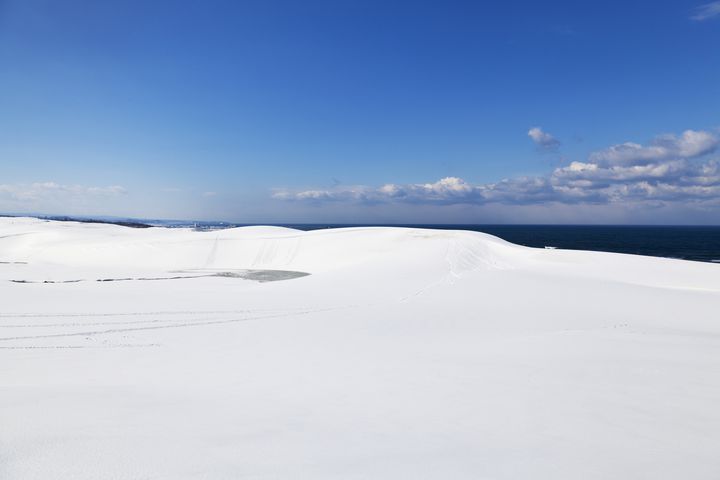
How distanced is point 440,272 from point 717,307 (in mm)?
10319

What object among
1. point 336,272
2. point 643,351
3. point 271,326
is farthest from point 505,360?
point 336,272

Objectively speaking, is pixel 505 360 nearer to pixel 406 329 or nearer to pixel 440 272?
pixel 406 329

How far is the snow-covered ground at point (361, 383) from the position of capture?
134 inches

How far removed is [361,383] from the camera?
18.6 feet

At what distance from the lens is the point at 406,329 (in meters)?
9.88

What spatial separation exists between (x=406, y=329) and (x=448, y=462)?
643cm

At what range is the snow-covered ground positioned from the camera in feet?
11.2

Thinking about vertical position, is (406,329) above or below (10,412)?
below

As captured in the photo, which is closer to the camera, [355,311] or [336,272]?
[355,311]

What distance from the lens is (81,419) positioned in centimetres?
384

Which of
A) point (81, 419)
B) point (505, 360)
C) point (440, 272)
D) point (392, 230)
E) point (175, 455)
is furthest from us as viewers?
point (392, 230)

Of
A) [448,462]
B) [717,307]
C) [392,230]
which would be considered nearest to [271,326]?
[448,462]

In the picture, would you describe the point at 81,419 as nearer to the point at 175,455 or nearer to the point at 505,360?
the point at 175,455

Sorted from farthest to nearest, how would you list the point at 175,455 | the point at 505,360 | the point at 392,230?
the point at 392,230 → the point at 505,360 → the point at 175,455
